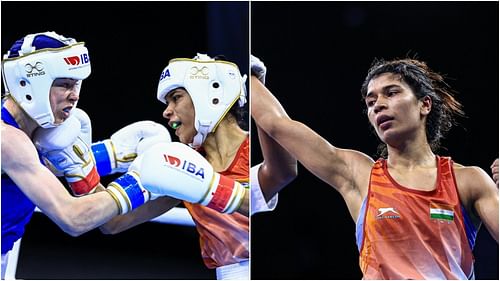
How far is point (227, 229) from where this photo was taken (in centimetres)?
371

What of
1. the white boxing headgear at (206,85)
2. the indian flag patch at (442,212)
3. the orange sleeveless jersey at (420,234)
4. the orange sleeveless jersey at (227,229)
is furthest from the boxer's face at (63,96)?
the indian flag patch at (442,212)

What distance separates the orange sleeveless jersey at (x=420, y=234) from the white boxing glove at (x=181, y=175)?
2.46 feet

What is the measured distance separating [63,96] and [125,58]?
0.37m

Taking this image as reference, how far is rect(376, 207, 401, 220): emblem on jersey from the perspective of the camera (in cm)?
357

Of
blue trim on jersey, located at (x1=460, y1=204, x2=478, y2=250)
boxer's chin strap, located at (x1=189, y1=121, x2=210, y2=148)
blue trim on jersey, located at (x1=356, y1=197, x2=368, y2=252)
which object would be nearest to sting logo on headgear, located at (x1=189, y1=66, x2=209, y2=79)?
boxer's chin strap, located at (x1=189, y1=121, x2=210, y2=148)

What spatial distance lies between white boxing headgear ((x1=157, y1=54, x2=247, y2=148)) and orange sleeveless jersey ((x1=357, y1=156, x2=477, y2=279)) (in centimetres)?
84

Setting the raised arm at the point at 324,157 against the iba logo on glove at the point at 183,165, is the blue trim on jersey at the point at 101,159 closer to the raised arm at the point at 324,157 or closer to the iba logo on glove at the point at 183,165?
the iba logo on glove at the point at 183,165

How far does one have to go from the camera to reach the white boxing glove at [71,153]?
11.7 ft

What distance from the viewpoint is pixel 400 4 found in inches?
149

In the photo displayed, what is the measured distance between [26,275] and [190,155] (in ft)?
3.72

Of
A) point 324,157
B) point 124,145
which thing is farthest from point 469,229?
point 124,145

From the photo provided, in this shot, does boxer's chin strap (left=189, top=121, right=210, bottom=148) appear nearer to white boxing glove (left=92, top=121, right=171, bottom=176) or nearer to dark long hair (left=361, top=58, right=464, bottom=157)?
white boxing glove (left=92, top=121, right=171, bottom=176)

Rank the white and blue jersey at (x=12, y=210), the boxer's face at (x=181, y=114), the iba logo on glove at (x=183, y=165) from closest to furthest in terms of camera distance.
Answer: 1. the iba logo on glove at (x=183, y=165)
2. the white and blue jersey at (x=12, y=210)
3. the boxer's face at (x=181, y=114)

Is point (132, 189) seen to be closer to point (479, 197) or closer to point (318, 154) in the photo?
point (318, 154)
